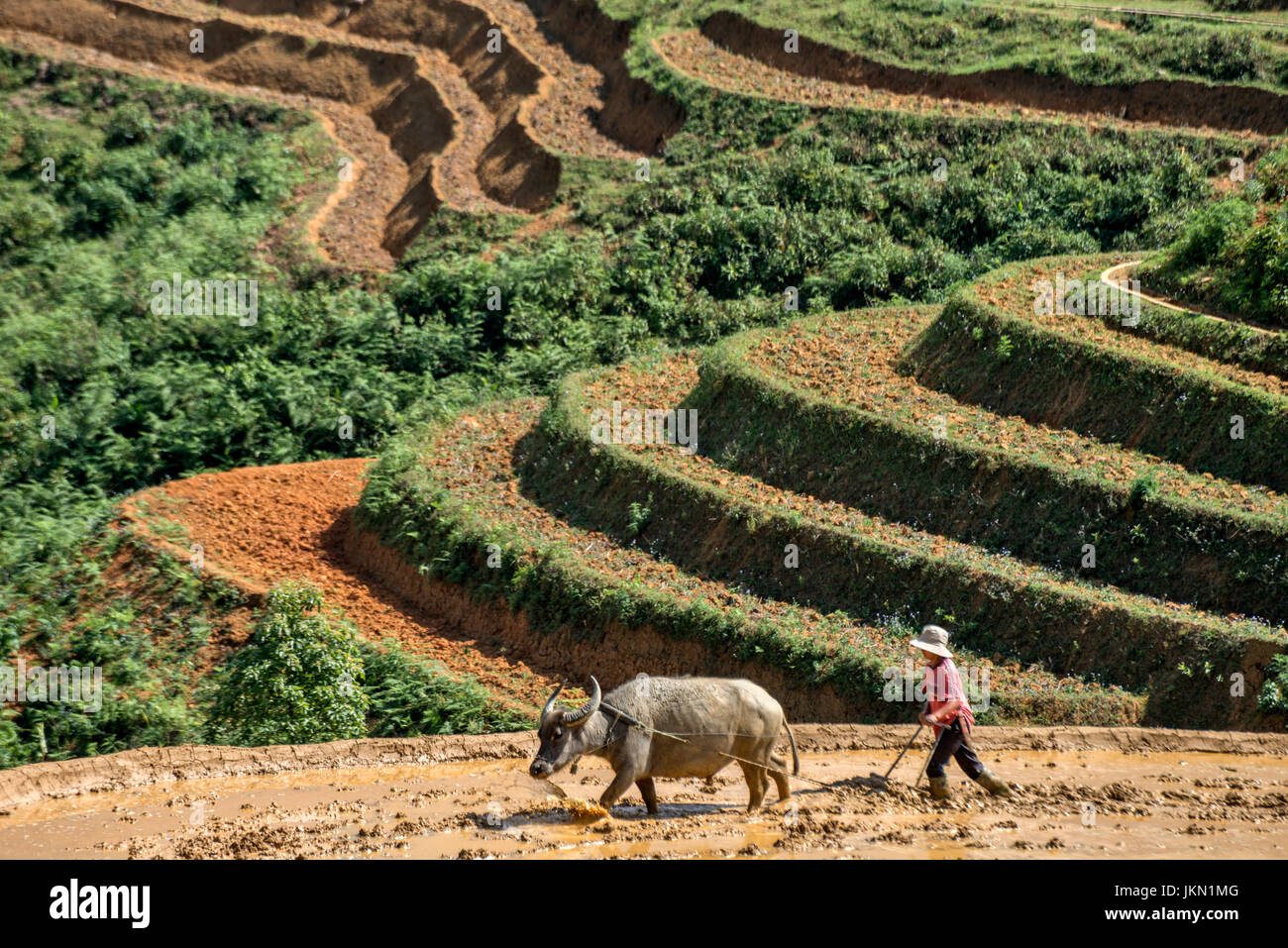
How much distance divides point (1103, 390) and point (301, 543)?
599 inches

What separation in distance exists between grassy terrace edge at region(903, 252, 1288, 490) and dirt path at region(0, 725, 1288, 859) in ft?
23.3

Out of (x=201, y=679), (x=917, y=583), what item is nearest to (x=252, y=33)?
(x=201, y=679)

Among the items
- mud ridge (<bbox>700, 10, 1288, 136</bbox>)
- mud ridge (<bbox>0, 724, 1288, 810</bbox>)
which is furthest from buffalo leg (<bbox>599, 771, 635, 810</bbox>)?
mud ridge (<bbox>700, 10, 1288, 136</bbox>)

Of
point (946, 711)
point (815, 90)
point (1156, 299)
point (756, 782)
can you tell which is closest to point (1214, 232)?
point (1156, 299)

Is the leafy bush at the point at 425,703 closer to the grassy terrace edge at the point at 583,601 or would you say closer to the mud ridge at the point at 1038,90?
the grassy terrace edge at the point at 583,601

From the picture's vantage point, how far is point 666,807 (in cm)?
1341

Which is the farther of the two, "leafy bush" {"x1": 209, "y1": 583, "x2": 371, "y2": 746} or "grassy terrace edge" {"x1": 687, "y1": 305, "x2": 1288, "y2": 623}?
"grassy terrace edge" {"x1": 687, "y1": 305, "x2": 1288, "y2": 623}

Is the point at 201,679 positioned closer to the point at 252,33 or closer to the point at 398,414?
the point at 398,414

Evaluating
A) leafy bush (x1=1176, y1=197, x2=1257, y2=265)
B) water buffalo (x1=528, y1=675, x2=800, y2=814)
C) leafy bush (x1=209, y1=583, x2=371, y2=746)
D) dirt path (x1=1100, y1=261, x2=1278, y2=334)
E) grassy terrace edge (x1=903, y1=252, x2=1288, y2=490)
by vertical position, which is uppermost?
leafy bush (x1=1176, y1=197, x2=1257, y2=265)

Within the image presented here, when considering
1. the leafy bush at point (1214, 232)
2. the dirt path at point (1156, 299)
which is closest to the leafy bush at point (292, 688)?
the dirt path at point (1156, 299)

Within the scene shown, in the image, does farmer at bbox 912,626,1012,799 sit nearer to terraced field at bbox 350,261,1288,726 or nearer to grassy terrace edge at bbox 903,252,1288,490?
terraced field at bbox 350,261,1288,726

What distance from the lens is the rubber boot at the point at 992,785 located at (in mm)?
13430

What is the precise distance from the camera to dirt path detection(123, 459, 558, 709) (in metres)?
22.8

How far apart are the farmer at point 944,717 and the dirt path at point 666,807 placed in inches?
10.9
